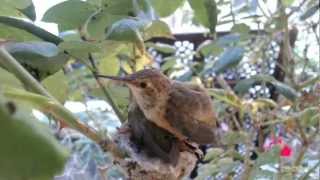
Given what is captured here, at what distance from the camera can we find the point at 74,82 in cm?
82

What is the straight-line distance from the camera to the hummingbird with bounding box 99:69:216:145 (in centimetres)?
28

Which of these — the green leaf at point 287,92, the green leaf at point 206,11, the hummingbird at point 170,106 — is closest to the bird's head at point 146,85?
the hummingbird at point 170,106

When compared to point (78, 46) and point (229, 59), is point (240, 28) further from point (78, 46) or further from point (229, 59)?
point (78, 46)

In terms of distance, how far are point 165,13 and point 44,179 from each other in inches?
A: 14.0

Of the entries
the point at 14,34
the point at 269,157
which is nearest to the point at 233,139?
the point at 269,157

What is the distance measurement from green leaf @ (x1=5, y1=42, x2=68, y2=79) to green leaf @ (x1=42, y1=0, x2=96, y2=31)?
0.04m

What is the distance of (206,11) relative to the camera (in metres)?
0.40

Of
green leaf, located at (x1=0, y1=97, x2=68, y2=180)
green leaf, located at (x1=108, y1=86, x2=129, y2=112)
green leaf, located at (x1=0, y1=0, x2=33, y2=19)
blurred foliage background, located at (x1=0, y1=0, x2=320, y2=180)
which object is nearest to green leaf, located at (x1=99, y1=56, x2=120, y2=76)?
blurred foliage background, located at (x1=0, y1=0, x2=320, y2=180)

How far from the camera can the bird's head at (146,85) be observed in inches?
11.0

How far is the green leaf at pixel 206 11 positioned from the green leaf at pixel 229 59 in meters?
0.37

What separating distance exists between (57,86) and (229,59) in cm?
49

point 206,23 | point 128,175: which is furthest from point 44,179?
point 206,23

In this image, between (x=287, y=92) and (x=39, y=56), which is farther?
(x=287, y=92)

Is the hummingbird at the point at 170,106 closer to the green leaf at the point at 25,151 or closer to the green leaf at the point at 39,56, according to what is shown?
the green leaf at the point at 39,56
